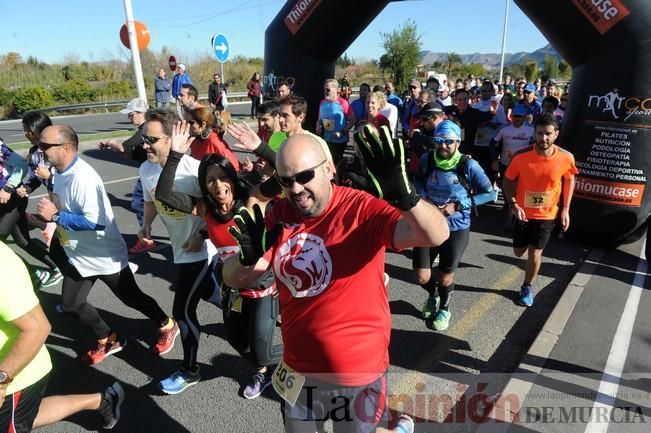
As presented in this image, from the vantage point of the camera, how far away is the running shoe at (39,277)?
4.79 meters

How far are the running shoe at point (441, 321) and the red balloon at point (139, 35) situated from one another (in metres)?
11.0

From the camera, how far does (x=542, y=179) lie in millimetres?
4191

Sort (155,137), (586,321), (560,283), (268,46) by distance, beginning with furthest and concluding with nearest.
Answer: (268,46)
(560,283)
(586,321)
(155,137)

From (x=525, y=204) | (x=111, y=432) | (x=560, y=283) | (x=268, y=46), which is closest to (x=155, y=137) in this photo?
(x=111, y=432)

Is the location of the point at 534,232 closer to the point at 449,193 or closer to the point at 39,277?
the point at 449,193

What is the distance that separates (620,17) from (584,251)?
2.89m

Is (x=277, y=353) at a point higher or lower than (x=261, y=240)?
lower

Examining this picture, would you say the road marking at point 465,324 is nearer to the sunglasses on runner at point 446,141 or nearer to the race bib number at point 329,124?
the sunglasses on runner at point 446,141

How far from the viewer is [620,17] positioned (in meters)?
4.97

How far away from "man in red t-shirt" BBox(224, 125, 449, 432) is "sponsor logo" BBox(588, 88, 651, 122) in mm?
4834

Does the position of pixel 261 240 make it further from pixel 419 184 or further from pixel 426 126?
pixel 426 126

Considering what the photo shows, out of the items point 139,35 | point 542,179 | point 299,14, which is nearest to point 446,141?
point 542,179

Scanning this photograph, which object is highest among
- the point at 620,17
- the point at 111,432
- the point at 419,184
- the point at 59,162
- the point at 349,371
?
the point at 620,17

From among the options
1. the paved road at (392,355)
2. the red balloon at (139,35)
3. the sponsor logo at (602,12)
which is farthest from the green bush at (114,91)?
the sponsor logo at (602,12)
